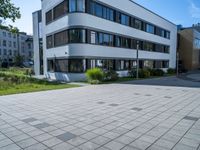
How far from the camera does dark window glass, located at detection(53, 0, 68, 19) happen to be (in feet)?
69.1

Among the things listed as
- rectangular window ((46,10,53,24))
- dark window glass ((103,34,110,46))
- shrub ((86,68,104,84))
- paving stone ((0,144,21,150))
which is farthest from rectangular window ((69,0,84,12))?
paving stone ((0,144,21,150))

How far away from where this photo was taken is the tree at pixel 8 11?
2084 centimetres

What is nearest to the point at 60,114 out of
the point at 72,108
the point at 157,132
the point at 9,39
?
the point at 72,108

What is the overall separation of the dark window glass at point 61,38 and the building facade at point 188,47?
3468cm

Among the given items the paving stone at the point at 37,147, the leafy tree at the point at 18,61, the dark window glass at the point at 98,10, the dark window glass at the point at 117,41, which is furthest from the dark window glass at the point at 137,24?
the leafy tree at the point at 18,61

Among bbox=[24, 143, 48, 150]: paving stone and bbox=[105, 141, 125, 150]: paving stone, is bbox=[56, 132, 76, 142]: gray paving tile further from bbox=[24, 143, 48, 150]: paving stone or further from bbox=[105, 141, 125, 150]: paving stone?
bbox=[105, 141, 125, 150]: paving stone

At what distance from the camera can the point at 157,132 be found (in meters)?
4.71

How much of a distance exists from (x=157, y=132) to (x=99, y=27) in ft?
61.6

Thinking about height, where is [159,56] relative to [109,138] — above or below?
above

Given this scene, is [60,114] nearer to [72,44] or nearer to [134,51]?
[72,44]

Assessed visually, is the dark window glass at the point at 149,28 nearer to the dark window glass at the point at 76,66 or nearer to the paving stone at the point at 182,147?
the dark window glass at the point at 76,66

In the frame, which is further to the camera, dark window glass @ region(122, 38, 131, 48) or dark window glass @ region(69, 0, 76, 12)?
dark window glass @ region(122, 38, 131, 48)

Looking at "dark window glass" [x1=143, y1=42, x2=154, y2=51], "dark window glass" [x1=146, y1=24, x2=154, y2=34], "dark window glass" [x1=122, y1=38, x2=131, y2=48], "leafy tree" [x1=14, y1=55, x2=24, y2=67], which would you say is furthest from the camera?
"leafy tree" [x1=14, y1=55, x2=24, y2=67]

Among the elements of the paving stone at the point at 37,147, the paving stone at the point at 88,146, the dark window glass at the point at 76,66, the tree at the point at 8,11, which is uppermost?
the tree at the point at 8,11
